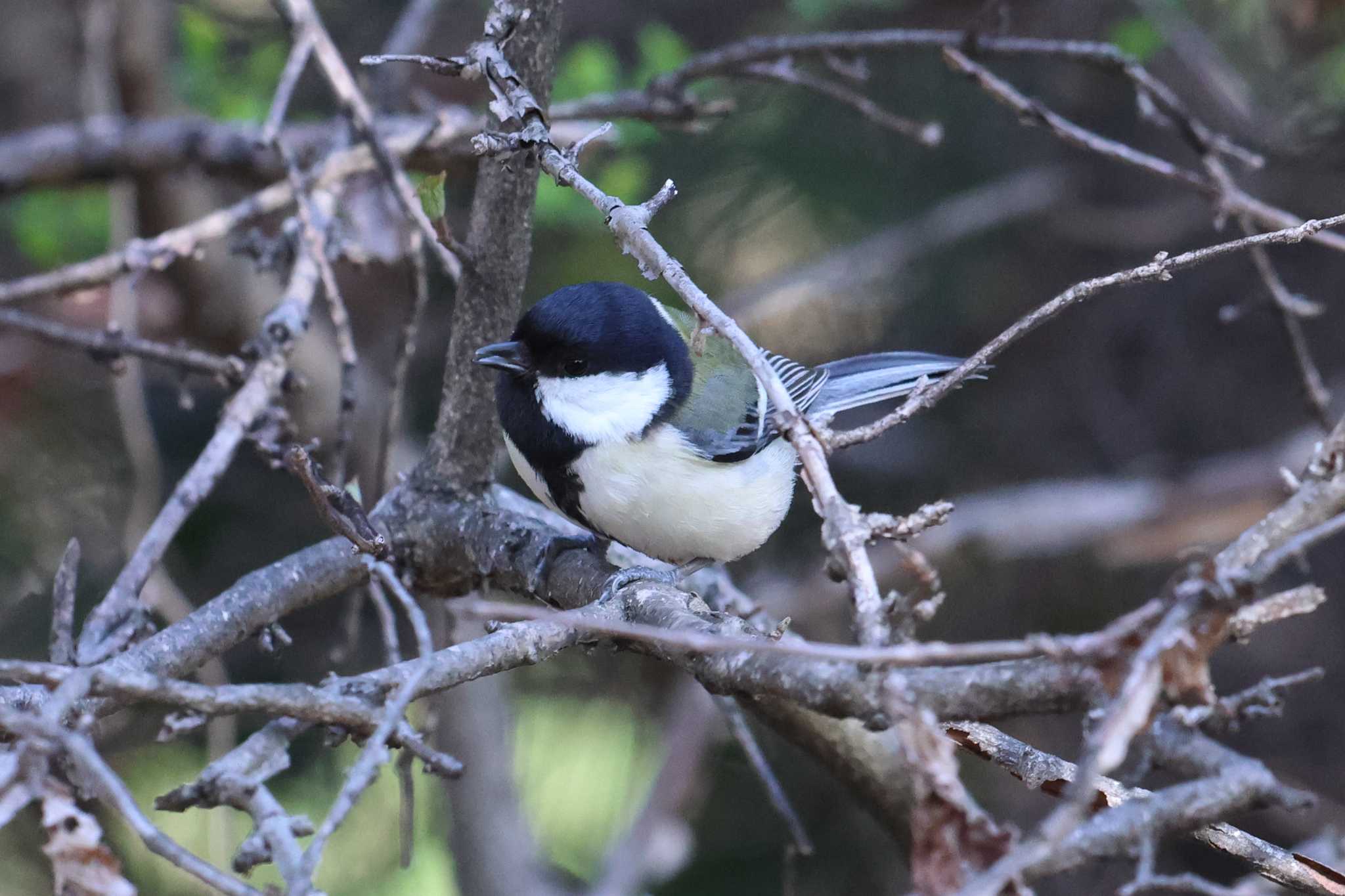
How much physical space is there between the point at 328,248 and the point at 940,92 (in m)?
2.53

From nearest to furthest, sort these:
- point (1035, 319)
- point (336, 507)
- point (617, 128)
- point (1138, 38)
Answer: point (1035, 319) < point (336, 507) < point (617, 128) < point (1138, 38)

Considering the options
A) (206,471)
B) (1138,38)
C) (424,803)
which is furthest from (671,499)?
(424,803)

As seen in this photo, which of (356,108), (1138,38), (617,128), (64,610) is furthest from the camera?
(1138,38)

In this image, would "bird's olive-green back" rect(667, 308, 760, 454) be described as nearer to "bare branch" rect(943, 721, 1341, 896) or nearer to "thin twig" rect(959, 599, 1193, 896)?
"bare branch" rect(943, 721, 1341, 896)

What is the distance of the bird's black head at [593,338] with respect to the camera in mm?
2322

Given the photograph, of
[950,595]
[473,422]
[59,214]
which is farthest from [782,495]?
[59,214]

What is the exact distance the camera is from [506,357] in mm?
2186

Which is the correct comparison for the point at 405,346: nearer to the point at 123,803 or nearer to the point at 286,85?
the point at 286,85

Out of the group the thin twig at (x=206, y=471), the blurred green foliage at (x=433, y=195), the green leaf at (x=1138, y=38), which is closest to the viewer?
the blurred green foliage at (x=433, y=195)

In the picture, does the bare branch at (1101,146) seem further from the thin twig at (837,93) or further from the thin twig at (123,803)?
the thin twig at (123,803)

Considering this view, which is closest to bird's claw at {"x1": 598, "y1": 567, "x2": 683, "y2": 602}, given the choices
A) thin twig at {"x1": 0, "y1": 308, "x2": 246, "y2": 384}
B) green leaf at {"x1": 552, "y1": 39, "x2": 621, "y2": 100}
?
thin twig at {"x1": 0, "y1": 308, "x2": 246, "y2": 384}

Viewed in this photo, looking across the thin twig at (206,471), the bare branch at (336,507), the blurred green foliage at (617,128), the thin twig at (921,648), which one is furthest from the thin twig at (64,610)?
the blurred green foliage at (617,128)

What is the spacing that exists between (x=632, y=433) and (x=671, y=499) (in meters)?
0.15

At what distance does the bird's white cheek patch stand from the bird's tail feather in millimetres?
585
